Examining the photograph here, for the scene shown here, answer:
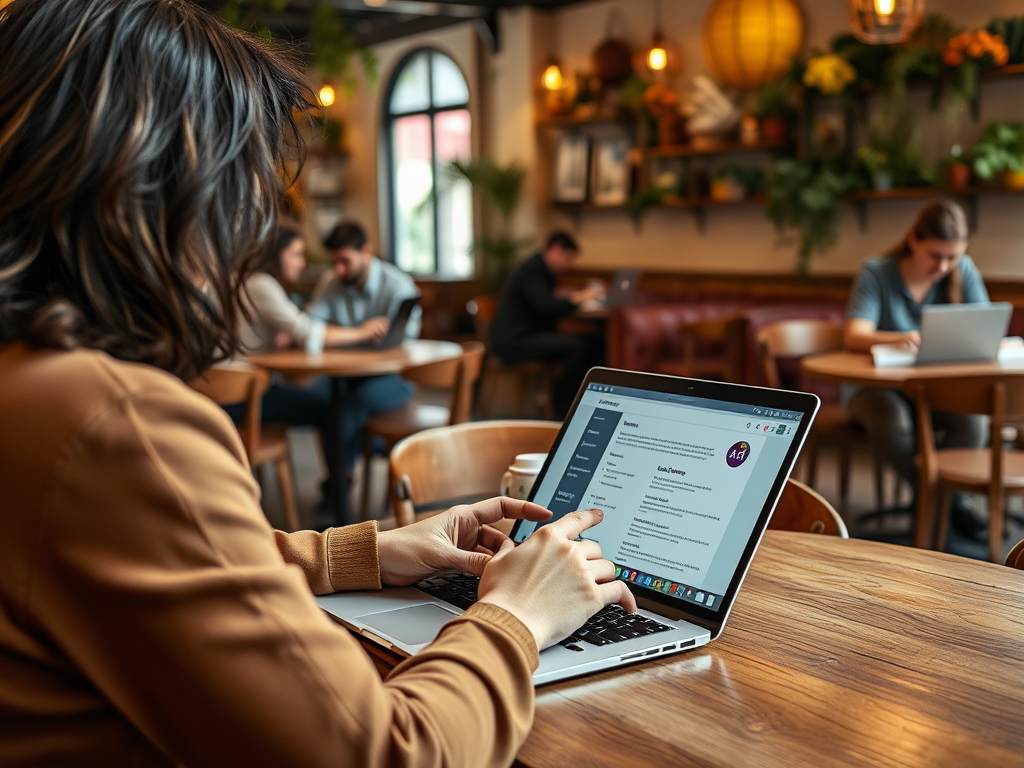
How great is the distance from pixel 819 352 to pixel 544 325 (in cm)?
249

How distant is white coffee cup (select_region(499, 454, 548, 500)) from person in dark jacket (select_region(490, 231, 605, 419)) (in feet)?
15.9

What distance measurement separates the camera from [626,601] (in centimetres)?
101

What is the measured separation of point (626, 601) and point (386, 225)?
31.3 feet

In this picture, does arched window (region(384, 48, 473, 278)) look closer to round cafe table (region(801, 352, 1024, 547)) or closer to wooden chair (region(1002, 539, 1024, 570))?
round cafe table (region(801, 352, 1024, 547))

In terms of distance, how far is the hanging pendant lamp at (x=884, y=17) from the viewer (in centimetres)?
407

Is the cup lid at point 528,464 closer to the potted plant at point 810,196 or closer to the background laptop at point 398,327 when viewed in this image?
the background laptop at point 398,327

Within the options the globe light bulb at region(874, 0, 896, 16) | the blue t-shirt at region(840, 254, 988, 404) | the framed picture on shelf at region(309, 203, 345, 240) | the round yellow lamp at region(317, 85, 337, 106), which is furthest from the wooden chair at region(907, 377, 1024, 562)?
the framed picture on shelf at region(309, 203, 345, 240)

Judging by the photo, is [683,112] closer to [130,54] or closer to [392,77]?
[392,77]

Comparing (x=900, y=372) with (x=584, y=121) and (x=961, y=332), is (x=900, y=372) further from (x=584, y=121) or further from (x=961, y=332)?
(x=584, y=121)

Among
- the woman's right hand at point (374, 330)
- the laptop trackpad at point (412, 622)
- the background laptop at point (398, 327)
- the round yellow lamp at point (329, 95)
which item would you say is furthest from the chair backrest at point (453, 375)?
the round yellow lamp at point (329, 95)

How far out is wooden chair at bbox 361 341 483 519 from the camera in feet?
13.2

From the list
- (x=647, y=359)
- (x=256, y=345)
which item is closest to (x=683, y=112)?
(x=647, y=359)

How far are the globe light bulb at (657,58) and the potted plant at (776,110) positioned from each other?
0.82 meters

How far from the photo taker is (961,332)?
3.44 metres
